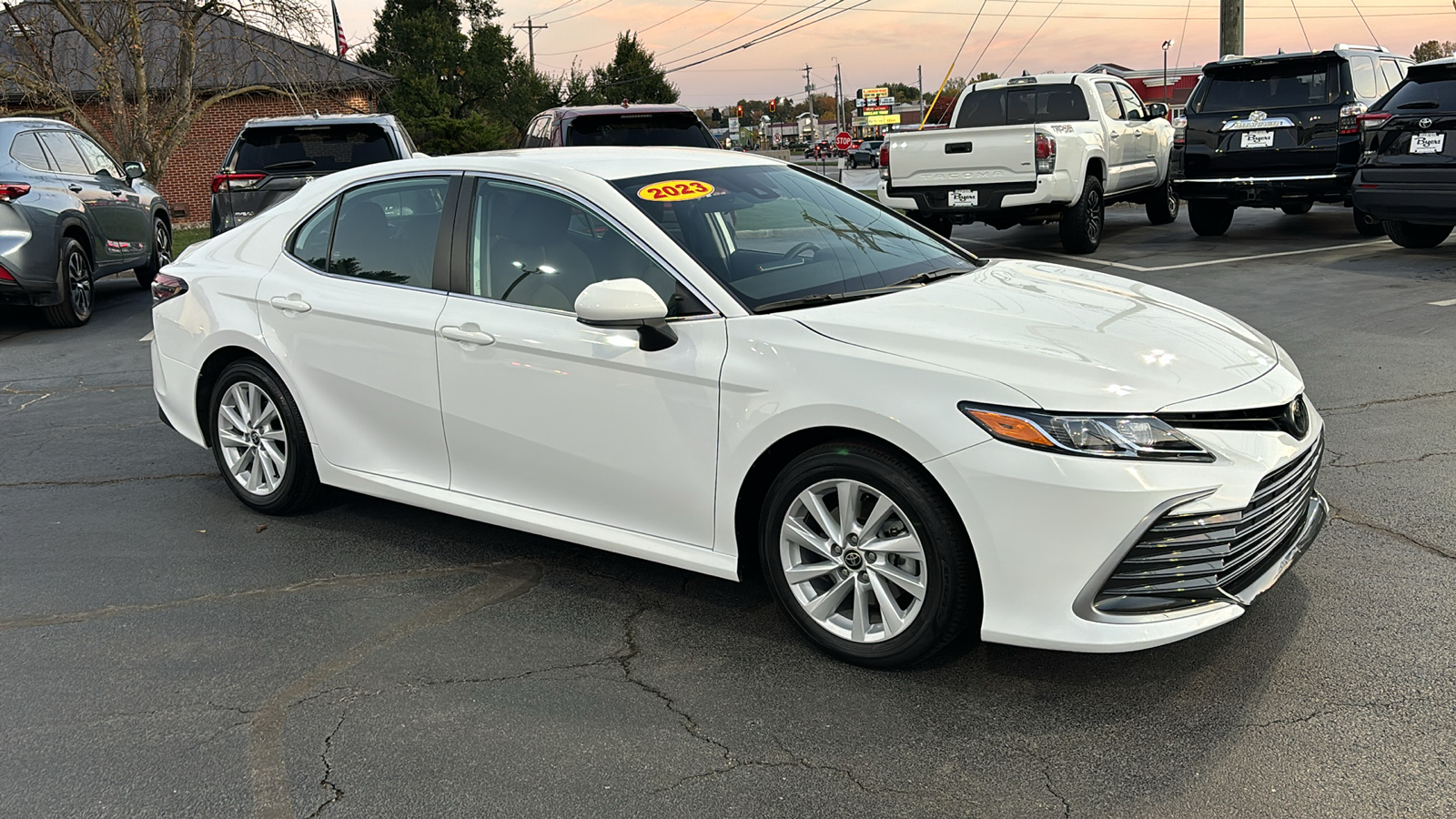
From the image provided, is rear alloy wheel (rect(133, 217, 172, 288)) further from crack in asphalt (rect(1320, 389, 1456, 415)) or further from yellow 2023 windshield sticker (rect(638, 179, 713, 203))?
crack in asphalt (rect(1320, 389, 1456, 415))

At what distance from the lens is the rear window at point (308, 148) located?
443 inches

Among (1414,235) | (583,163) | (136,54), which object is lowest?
(1414,235)

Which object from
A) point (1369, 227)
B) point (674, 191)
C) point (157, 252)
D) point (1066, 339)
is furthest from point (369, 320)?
point (1369, 227)

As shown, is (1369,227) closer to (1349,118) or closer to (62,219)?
(1349,118)

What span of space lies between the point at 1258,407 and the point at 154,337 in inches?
190

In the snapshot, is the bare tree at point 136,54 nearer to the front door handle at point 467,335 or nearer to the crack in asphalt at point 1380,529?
the front door handle at point 467,335

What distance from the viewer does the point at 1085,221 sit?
1291cm

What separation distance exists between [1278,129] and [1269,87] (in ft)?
1.76

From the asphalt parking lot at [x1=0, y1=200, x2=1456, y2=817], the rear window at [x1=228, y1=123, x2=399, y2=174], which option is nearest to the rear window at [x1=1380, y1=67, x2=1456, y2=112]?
the asphalt parking lot at [x1=0, y1=200, x2=1456, y2=817]

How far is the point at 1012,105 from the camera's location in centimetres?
1459

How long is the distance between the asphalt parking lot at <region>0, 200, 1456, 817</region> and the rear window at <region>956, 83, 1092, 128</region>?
9180 millimetres

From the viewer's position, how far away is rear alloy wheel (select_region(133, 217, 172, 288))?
13328mm

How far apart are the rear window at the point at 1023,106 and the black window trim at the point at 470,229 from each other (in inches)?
409

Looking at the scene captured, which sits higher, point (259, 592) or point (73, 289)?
point (73, 289)
